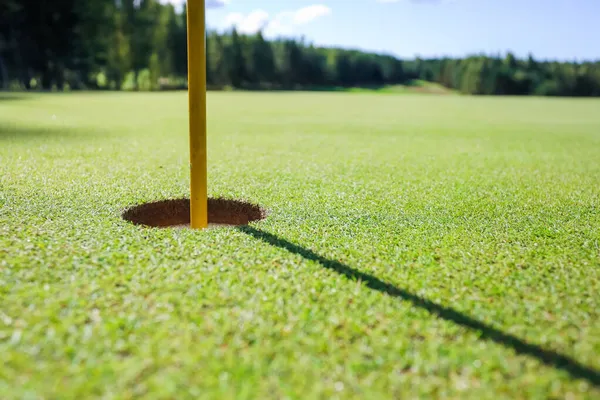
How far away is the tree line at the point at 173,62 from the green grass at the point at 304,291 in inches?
1376

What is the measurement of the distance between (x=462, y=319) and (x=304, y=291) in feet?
2.22

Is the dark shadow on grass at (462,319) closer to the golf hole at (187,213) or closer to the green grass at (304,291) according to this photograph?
the green grass at (304,291)

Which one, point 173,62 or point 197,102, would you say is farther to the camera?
point 173,62

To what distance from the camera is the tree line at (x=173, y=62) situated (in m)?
36.5

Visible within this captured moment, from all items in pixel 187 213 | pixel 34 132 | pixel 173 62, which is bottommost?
pixel 187 213

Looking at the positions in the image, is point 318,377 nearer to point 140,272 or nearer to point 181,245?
point 140,272

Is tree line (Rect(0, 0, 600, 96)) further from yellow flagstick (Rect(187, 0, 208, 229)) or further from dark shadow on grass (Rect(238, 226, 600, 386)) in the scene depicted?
dark shadow on grass (Rect(238, 226, 600, 386))

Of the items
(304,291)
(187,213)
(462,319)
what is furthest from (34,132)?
(462,319)

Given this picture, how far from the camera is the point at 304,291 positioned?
215 cm

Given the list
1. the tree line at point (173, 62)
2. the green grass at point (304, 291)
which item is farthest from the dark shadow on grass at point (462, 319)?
the tree line at point (173, 62)

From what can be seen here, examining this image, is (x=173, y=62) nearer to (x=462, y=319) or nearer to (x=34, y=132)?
(x=34, y=132)

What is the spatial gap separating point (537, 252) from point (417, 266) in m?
0.82

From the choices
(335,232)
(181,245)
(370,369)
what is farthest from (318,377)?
(335,232)

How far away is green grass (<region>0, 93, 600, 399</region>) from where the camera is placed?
152 centimetres
